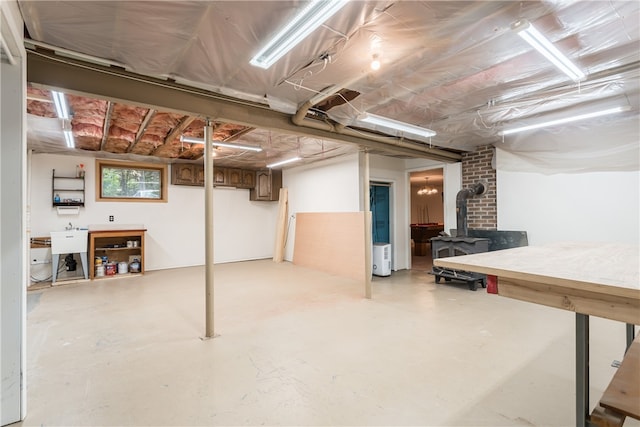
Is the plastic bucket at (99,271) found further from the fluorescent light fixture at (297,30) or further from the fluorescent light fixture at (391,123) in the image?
the fluorescent light fixture at (391,123)

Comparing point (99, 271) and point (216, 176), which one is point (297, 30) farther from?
point (99, 271)

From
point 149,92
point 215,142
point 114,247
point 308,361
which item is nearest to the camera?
point 308,361

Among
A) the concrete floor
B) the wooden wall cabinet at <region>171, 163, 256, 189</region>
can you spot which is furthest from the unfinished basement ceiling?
the wooden wall cabinet at <region>171, 163, 256, 189</region>

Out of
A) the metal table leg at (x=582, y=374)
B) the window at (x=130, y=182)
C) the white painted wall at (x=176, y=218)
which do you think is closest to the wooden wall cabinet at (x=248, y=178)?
the white painted wall at (x=176, y=218)

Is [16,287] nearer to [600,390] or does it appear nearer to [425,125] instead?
[600,390]

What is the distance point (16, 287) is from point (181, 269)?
5341 mm

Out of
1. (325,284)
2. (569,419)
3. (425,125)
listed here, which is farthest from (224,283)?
(569,419)

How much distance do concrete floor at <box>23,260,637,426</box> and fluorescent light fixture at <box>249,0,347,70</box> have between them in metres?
2.45

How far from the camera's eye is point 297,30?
187cm

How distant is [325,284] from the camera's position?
17.2ft

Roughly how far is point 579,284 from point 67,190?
25.8ft

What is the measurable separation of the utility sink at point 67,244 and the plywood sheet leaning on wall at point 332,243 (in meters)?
4.34

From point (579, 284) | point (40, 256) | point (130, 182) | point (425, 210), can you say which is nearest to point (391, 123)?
point (579, 284)

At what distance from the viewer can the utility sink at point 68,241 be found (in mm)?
5293
